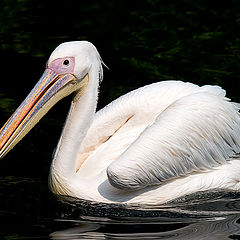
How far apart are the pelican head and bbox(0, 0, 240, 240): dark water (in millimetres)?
611

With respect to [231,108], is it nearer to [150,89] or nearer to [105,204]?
[150,89]

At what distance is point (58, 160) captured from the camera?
5.77 metres

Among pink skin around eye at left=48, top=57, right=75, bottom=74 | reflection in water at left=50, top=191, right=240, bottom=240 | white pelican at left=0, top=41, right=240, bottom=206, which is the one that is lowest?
reflection in water at left=50, top=191, right=240, bottom=240

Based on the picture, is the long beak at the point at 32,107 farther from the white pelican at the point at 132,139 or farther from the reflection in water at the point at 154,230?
the reflection in water at the point at 154,230

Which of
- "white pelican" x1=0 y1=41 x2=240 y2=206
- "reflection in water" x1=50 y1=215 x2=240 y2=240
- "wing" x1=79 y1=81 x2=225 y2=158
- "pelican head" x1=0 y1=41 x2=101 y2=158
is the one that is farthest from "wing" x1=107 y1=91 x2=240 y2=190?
"pelican head" x1=0 y1=41 x2=101 y2=158

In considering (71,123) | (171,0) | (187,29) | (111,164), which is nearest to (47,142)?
(71,123)

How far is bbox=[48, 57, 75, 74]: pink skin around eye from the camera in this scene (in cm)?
560

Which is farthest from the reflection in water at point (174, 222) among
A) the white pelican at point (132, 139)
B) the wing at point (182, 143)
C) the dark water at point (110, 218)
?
the wing at point (182, 143)

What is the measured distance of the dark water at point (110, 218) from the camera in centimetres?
515

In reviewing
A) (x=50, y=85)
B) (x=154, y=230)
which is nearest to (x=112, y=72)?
(x=50, y=85)

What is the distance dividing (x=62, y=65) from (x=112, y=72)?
3364 millimetres

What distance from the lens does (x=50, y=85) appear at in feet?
18.6

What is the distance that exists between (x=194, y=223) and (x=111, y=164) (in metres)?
0.79

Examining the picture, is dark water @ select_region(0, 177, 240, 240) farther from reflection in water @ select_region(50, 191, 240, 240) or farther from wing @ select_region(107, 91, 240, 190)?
wing @ select_region(107, 91, 240, 190)
